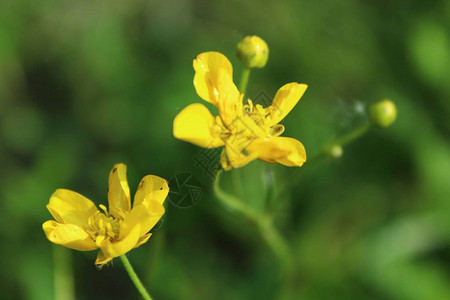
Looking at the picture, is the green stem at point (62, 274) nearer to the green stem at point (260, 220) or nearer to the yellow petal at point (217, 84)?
the green stem at point (260, 220)

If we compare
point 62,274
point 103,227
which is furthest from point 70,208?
point 62,274

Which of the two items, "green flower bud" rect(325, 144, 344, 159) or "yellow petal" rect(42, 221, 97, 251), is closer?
"yellow petal" rect(42, 221, 97, 251)

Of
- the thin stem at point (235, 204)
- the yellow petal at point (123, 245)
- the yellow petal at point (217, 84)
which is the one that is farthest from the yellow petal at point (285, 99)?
the yellow petal at point (123, 245)

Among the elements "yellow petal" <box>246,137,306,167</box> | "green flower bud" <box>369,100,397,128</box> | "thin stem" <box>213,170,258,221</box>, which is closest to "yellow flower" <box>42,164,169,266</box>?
"yellow petal" <box>246,137,306,167</box>

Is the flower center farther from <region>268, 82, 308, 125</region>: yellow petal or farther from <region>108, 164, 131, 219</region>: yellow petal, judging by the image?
<region>268, 82, 308, 125</region>: yellow petal

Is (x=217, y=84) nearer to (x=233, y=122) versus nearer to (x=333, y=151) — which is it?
(x=233, y=122)

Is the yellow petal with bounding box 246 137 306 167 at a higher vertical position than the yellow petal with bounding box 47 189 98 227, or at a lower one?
higher

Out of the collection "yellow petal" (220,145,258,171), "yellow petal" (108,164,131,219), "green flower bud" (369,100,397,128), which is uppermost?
"green flower bud" (369,100,397,128)
